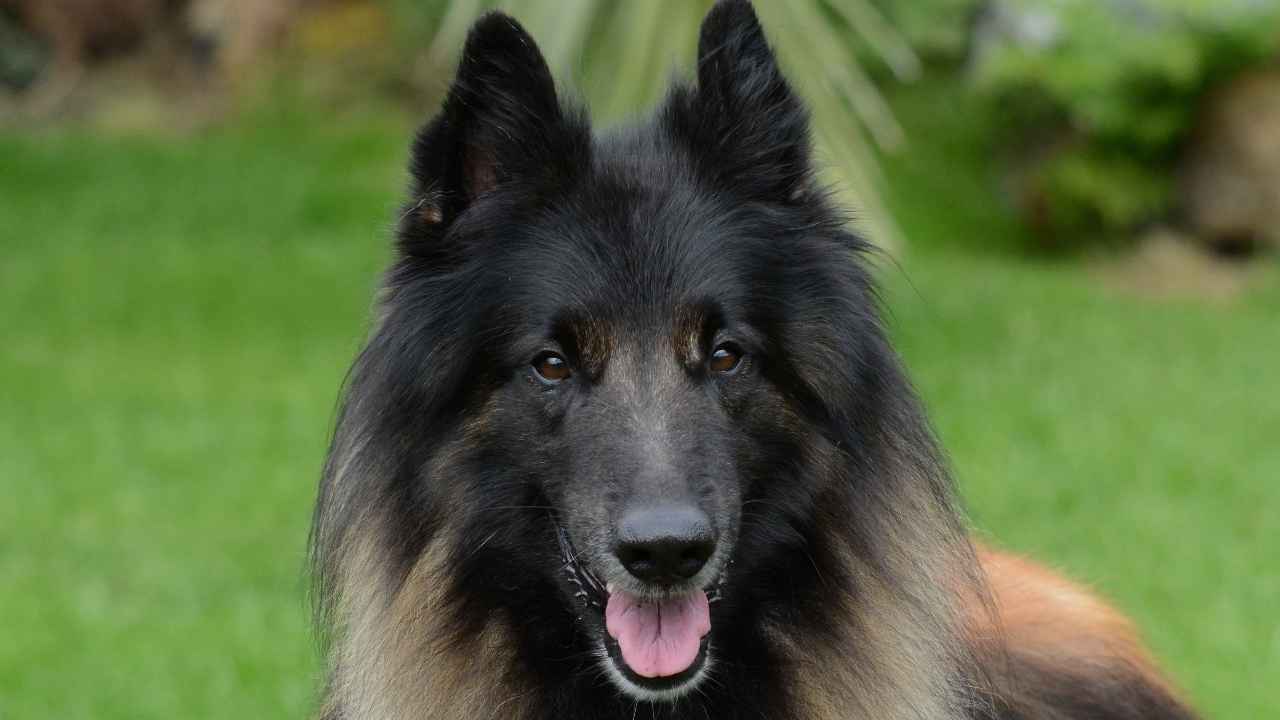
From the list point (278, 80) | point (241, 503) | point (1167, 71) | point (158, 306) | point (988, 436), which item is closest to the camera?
point (241, 503)

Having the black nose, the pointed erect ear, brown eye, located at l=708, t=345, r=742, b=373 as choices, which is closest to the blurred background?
the pointed erect ear

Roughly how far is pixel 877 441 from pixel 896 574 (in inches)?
13.1

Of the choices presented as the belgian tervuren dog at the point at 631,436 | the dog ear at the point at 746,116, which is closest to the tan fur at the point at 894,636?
the belgian tervuren dog at the point at 631,436

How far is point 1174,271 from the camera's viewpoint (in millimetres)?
15719

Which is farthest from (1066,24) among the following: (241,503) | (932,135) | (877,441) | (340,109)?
(877,441)

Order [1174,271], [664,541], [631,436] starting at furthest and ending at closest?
[1174,271]
[631,436]
[664,541]

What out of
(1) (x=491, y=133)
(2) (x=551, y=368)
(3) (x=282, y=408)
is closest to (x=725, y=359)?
(2) (x=551, y=368)

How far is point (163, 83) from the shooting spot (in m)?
18.9

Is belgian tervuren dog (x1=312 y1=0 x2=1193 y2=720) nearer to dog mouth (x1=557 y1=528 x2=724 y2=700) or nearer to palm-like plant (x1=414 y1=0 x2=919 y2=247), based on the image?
dog mouth (x1=557 y1=528 x2=724 y2=700)

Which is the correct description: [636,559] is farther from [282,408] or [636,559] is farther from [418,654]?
[282,408]

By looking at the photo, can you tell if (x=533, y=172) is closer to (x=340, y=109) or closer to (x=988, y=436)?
(x=988, y=436)

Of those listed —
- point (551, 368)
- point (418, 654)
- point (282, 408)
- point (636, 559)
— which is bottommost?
point (282, 408)

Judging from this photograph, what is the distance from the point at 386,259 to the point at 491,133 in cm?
47

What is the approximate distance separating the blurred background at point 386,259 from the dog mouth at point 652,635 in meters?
1.09
